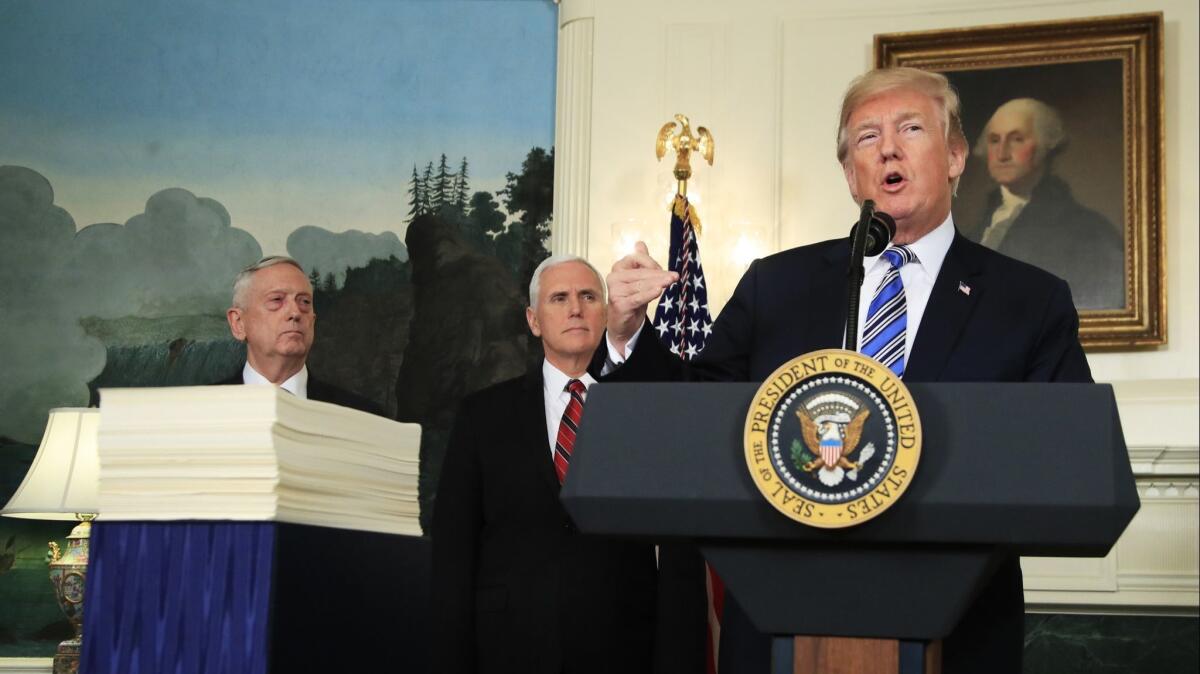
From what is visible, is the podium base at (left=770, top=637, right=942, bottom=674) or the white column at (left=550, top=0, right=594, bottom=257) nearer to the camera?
the podium base at (left=770, top=637, right=942, bottom=674)

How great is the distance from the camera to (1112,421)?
→ 133 cm

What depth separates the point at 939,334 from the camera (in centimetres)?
194

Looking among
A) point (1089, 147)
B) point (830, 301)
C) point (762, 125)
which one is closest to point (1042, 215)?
point (1089, 147)

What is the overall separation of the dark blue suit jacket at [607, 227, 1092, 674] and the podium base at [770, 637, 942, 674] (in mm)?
403

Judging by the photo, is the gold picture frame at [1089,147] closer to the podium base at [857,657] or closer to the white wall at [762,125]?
the white wall at [762,125]

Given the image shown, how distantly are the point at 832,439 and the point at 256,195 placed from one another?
261 inches

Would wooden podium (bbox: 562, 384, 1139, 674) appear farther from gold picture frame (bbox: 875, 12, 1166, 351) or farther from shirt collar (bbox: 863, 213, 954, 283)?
gold picture frame (bbox: 875, 12, 1166, 351)

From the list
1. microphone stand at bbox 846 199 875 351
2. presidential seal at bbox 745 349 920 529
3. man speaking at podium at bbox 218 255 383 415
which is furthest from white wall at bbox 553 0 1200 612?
presidential seal at bbox 745 349 920 529

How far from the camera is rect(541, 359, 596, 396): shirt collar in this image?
3.67 meters

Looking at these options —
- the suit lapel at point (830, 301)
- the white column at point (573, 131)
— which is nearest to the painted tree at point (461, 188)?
the white column at point (573, 131)

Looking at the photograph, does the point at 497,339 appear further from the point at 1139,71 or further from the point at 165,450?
the point at 165,450

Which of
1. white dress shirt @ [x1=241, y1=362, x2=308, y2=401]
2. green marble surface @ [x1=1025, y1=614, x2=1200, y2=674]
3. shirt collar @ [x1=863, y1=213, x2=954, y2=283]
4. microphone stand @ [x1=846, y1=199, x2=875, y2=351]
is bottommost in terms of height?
green marble surface @ [x1=1025, y1=614, x2=1200, y2=674]

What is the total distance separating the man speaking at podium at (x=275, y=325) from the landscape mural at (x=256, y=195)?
7.70ft

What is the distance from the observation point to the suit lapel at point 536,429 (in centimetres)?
342
